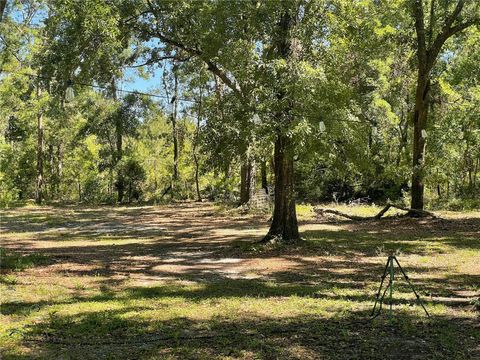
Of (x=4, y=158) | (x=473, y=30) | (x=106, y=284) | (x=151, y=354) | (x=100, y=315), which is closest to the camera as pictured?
(x=151, y=354)

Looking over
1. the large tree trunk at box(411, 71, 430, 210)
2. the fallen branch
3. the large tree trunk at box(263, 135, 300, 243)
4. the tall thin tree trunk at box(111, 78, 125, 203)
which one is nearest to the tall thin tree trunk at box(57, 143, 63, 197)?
the tall thin tree trunk at box(111, 78, 125, 203)

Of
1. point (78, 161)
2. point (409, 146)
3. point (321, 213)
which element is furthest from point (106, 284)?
point (78, 161)

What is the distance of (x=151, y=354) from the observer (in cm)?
481

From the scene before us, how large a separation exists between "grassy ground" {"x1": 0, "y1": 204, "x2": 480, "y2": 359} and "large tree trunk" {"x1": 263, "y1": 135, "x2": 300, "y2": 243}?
51 cm

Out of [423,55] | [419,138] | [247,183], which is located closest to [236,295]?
[419,138]

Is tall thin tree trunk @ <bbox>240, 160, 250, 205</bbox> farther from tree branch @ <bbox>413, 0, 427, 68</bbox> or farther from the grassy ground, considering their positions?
tree branch @ <bbox>413, 0, 427, 68</bbox>

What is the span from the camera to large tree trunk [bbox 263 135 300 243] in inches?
472

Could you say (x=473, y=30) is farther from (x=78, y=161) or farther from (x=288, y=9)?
(x=78, y=161)

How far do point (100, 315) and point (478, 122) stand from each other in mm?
17183

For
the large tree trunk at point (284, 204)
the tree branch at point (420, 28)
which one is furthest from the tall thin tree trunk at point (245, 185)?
the large tree trunk at point (284, 204)

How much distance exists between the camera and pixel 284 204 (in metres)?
12.2

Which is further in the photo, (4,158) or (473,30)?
(4,158)

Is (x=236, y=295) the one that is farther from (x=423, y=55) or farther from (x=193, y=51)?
(x=423, y=55)

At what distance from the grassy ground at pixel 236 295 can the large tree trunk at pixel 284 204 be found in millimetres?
511
